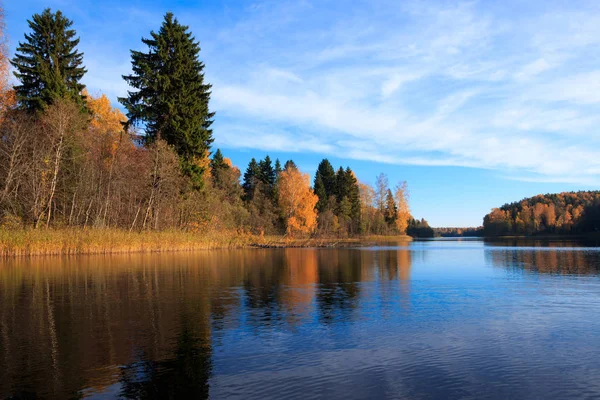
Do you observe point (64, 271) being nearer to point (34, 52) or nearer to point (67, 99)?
point (67, 99)

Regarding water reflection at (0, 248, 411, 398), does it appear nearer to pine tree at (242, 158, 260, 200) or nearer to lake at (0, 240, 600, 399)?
lake at (0, 240, 600, 399)

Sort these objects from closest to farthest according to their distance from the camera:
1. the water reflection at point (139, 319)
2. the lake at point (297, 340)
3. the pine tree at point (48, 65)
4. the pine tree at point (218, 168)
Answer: the lake at point (297, 340) < the water reflection at point (139, 319) < the pine tree at point (48, 65) < the pine tree at point (218, 168)

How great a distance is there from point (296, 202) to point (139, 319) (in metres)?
63.1

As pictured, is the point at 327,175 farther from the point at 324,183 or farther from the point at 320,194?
the point at 320,194

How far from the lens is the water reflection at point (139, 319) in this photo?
23.4 ft

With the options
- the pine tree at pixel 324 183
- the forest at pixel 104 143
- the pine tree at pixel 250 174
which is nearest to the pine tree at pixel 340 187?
the pine tree at pixel 324 183

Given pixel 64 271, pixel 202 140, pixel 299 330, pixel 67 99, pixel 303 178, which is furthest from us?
pixel 303 178

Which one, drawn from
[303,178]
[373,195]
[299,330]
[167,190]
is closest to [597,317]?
[299,330]

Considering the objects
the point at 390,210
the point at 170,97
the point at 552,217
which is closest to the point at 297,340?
the point at 170,97

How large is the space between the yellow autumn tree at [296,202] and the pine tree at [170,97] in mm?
30351

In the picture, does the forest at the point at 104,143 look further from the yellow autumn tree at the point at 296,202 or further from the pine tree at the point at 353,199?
the pine tree at the point at 353,199

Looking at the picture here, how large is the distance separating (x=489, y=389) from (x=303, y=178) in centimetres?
7077

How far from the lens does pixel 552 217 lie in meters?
147

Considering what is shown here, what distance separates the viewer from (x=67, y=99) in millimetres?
36469
